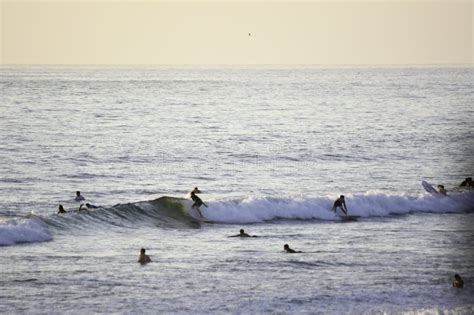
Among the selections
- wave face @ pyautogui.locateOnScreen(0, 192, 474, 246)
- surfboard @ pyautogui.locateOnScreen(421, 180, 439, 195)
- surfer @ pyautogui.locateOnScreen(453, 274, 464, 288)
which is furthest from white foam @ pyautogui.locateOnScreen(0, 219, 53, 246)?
surfboard @ pyautogui.locateOnScreen(421, 180, 439, 195)

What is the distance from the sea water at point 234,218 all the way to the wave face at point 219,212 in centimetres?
9

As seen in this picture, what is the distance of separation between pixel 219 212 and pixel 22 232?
365 inches

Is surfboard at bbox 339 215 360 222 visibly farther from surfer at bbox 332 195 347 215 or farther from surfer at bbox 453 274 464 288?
surfer at bbox 453 274 464 288

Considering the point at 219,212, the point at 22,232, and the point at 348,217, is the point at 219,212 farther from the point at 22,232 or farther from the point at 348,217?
the point at 22,232

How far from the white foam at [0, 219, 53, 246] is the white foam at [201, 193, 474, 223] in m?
7.82

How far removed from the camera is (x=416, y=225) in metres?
37.1

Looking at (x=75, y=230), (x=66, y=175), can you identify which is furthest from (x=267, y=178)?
(x=75, y=230)

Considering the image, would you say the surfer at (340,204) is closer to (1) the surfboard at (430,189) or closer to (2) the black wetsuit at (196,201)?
(1) the surfboard at (430,189)

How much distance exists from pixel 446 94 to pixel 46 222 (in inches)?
4038

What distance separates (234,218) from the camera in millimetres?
38344

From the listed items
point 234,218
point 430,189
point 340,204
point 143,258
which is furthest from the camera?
point 430,189

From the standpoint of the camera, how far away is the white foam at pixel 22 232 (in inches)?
1239

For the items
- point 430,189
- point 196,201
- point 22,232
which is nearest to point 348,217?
point 430,189

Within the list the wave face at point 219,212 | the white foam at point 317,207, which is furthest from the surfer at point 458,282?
the white foam at point 317,207
